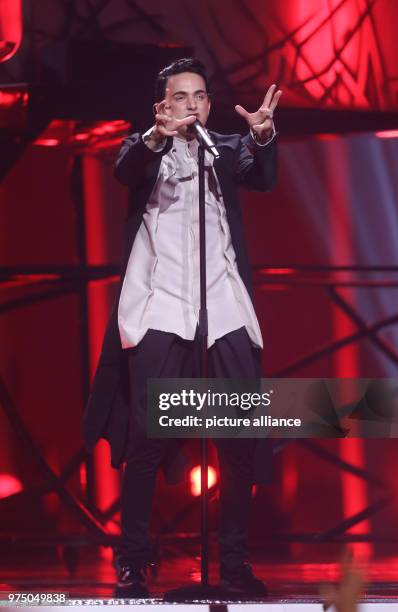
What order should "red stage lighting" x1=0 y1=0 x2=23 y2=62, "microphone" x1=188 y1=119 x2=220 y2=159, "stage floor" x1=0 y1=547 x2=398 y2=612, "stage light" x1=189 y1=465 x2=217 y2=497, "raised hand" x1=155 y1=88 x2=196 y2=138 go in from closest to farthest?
"microphone" x1=188 y1=119 x2=220 y2=159, "raised hand" x1=155 y1=88 x2=196 y2=138, "stage floor" x1=0 y1=547 x2=398 y2=612, "red stage lighting" x1=0 y1=0 x2=23 y2=62, "stage light" x1=189 y1=465 x2=217 y2=497

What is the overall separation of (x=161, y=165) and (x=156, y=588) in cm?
98

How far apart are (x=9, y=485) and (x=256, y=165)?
1280mm

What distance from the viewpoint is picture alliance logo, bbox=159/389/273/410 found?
2213 millimetres

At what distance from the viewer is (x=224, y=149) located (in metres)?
2.22

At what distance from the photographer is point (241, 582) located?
2.12 m

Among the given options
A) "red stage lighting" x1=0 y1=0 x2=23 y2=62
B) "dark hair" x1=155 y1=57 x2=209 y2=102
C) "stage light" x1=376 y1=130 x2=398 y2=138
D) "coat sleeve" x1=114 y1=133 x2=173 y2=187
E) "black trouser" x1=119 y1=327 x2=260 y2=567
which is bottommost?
"black trouser" x1=119 y1=327 x2=260 y2=567

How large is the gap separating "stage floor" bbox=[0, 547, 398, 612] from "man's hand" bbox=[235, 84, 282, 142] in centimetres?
102

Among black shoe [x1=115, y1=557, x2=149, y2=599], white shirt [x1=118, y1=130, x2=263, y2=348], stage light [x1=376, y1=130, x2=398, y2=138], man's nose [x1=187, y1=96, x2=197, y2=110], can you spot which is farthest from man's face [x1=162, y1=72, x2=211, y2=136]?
black shoe [x1=115, y1=557, x2=149, y2=599]

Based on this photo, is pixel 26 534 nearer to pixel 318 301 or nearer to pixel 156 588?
pixel 156 588

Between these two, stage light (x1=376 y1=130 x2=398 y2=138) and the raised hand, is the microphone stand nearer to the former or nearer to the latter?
the raised hand

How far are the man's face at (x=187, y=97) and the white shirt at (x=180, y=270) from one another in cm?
10

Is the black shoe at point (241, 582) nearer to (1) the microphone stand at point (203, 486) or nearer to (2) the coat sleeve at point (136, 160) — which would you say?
(1) the microphone stand at point (203, 486)

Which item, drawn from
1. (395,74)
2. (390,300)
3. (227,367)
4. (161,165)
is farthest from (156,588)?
(395,74)

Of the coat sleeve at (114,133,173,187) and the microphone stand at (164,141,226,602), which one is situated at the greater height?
the coat sleeve at (114,133,173,187)
